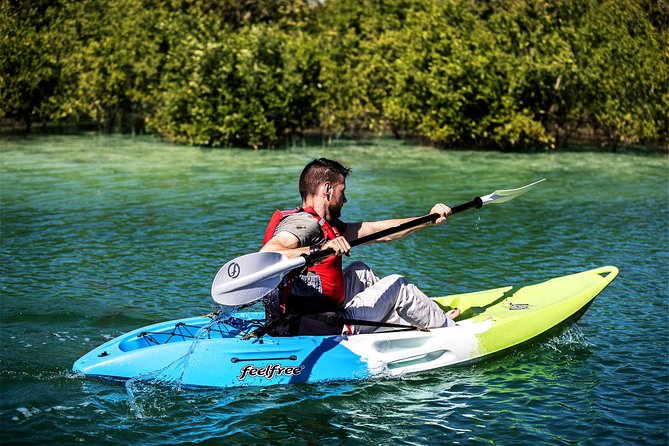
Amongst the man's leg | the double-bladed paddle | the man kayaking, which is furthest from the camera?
the man's leg

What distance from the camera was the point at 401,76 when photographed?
74.3 feet

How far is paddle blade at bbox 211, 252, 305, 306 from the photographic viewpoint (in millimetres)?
5414

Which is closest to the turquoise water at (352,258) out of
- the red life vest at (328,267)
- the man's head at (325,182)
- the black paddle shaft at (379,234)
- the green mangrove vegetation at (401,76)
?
the red life vest at (328,267)

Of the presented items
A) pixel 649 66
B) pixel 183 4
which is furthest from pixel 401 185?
pixel 183 4

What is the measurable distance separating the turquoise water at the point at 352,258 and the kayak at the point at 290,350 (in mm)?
105

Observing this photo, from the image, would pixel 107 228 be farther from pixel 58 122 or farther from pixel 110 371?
pixel 58 122

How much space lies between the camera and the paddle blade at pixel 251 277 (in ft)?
17.8

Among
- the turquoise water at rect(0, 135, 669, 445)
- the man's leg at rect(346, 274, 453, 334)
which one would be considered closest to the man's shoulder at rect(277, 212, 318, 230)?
the man's leg at rect(346, 274, 453, 334)

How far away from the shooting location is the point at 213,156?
69.2ft

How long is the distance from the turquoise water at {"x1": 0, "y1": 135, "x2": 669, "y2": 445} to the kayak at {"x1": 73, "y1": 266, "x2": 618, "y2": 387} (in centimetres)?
11

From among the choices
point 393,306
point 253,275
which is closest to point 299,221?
point 253,275

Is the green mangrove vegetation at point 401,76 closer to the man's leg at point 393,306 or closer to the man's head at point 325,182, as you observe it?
the man's leg at point 393,306

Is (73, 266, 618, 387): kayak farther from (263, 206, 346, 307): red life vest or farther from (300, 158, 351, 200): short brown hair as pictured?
(300, 158, 351, 200): short brown hair

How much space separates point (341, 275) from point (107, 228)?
22.5 feet
